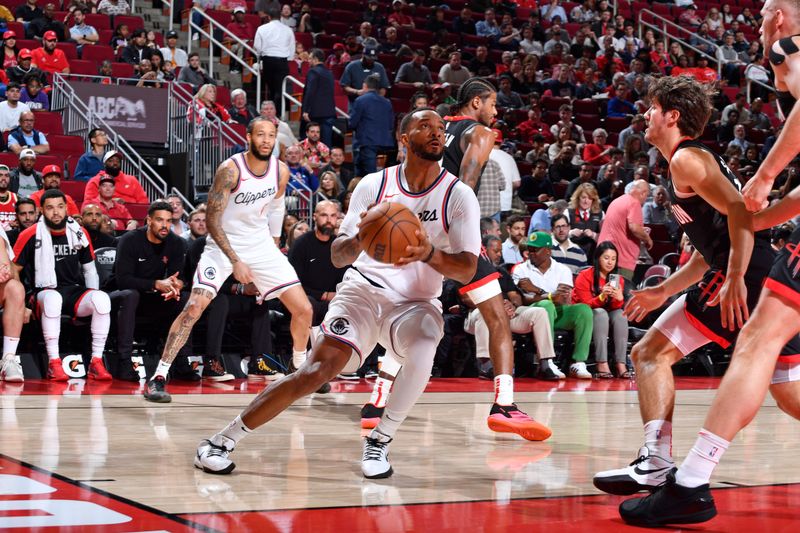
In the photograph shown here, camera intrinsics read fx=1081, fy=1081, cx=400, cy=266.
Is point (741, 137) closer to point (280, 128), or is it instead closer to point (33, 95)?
point (280, 128)

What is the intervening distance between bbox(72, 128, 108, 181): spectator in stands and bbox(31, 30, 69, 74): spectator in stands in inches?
89.1

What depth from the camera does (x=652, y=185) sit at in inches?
612

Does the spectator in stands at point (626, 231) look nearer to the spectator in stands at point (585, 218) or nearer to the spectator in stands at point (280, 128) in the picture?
the spectator in stands at point (585, 218)

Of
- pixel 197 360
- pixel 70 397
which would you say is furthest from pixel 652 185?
pixel 70 397

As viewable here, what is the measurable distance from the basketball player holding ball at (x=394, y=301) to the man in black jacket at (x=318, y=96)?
1010cm

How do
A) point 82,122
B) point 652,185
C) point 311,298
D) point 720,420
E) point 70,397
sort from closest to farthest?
point 720,420, point 70,397, point 311,298, point 82,122, point 652,185

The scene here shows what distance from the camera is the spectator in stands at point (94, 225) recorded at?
9555 millimetres

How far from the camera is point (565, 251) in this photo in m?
11.4

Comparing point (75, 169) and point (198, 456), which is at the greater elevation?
point (198, 456)

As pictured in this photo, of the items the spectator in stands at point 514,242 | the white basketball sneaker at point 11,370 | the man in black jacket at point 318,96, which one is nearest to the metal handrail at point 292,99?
the man in black jacket at point 318,96

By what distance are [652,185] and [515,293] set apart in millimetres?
6049

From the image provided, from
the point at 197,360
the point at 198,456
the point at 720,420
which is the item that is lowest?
the point at 197,360

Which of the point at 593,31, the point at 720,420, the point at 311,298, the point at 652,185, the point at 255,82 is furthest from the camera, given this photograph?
the point at 593,31

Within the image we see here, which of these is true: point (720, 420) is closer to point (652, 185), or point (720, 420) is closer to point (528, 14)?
point (652, 185)
